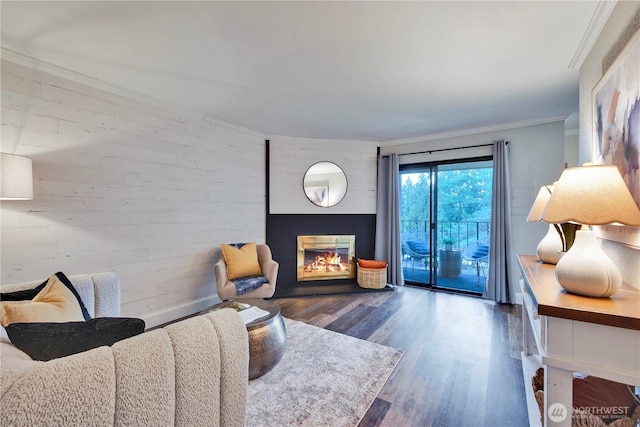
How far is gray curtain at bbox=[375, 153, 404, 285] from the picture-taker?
14.5 ft

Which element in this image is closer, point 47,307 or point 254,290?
point 47,307

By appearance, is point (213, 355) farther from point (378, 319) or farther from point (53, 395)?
point (378, 319)

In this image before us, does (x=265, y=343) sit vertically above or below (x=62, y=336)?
below

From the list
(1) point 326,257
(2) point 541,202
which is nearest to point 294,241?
(1) point 326,257

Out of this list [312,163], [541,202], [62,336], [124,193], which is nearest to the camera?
[62,336]

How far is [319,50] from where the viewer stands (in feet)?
6.48

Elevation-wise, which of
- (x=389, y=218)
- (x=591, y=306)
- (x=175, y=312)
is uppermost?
(x=389, y=218)

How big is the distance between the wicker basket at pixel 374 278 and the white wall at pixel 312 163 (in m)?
1.01

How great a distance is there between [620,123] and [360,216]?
3424mm

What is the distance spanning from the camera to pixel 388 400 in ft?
5.87

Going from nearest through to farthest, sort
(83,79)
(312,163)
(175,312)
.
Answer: (83,79)
(175,312)
(312,163)

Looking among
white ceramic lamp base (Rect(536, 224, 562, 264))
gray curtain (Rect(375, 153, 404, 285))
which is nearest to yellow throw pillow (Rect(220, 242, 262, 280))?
gray curtain (Rect(375, 153, 404, 285))

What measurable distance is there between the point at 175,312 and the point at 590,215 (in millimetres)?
3604

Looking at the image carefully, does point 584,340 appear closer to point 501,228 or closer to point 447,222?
point 501,228
